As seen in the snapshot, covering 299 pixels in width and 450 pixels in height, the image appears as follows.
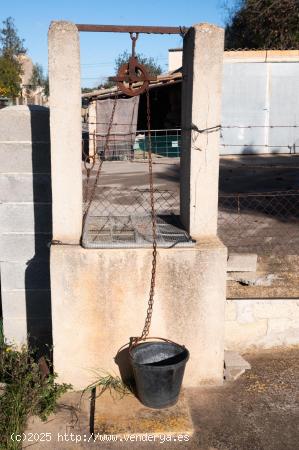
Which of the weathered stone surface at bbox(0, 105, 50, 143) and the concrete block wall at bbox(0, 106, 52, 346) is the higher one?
the weathered stone surface at bbox(0, 105, 50, 143)

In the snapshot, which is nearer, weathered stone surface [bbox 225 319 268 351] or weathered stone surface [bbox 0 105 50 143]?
weathered stone surface [bbox 0 105 50 143]

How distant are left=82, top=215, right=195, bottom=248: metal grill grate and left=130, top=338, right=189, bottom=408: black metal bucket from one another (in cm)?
82

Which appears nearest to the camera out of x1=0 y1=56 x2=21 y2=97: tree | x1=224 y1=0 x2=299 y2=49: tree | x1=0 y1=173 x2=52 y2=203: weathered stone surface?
x1=0 y1=173 x2=52 y2=203: weathered stone surface

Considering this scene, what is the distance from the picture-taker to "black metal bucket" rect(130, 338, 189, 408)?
3887 mm

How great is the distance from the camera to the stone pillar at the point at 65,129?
4.04 meters

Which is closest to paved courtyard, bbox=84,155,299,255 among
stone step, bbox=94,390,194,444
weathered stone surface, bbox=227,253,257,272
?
weathered stone surface, bbox=227,253,257,272

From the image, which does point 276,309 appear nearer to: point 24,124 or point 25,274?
point 25,274

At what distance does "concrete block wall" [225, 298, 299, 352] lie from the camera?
16.4 ft

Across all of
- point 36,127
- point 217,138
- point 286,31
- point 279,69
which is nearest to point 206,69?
point 217,138

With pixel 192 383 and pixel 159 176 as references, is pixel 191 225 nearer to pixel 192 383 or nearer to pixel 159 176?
pixel 192 383

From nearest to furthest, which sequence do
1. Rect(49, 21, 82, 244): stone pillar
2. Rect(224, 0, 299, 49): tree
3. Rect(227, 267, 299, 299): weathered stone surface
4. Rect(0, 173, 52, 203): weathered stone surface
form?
Rect(49, 21, 82, 244): stone pillar
Rect(0, 173, 52, 203): weathered stone surface
Rect(227, 267, 299, 299): weathered stone surface
Rect(224, 0, 299, 49): tree

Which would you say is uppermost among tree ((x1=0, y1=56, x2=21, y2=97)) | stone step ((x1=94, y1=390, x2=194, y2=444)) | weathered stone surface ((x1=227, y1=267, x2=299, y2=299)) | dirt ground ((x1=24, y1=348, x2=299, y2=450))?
tree ((x1=0, y1=56, x2=21, y2=97))

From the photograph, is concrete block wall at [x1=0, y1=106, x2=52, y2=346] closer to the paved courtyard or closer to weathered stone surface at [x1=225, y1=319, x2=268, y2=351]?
weathered stone surface at [x1=225, y1=319, x2=268, y2=351]

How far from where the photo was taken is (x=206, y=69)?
13.7ft
